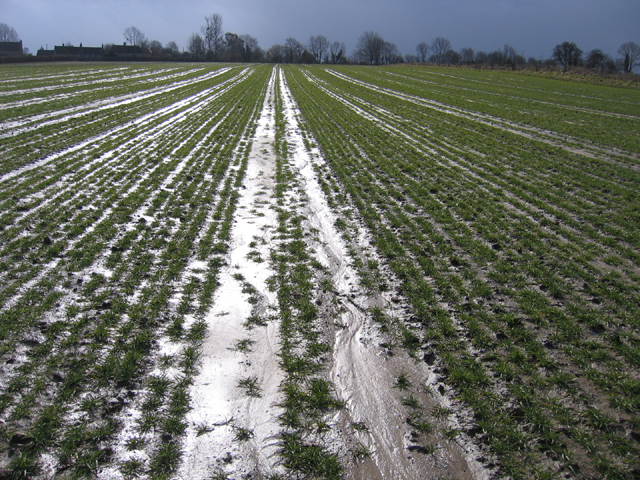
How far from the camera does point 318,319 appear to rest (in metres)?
5.63

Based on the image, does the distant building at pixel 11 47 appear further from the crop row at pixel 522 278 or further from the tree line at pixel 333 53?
the crop row at pixel 522 278

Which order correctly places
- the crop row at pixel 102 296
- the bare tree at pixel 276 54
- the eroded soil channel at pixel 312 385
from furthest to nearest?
the bare tree at pixel 276 54 < the crop row at pixel 102 296 < the eroded soil channel at pixel 312 385

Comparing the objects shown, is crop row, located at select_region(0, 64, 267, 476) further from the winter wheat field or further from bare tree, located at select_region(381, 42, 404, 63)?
bare tree, located at select_region(381, 42, 404, 63)

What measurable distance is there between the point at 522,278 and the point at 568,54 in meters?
112

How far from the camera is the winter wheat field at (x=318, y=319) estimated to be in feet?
12.0

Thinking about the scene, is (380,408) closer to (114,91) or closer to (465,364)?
(465,364)

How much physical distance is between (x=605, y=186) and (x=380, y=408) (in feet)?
→ 35.7

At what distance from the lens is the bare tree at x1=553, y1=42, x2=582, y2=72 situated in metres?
88.6

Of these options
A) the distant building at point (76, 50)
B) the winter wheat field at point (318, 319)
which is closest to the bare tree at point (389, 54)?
the distant building at point (76, 50)

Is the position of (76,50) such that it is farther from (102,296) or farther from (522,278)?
(522,278)

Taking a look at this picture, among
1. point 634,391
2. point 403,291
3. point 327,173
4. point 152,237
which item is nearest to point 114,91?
point 327,173

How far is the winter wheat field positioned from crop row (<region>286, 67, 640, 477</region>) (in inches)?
1.4

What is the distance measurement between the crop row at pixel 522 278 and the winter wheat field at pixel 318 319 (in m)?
0.04

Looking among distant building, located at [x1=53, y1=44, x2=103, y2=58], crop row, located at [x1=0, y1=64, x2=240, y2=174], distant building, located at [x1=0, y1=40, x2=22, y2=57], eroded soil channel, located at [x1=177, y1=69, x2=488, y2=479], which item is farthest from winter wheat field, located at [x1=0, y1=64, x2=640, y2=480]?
distant building, located at [x1=0, y1=40, x2=22, y2=57]
